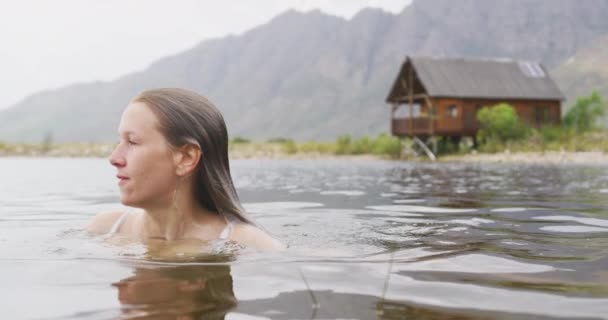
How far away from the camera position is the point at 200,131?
308 centimetres

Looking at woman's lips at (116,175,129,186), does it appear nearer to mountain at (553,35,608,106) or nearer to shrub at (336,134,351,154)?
shrub at (336,134,351,154)

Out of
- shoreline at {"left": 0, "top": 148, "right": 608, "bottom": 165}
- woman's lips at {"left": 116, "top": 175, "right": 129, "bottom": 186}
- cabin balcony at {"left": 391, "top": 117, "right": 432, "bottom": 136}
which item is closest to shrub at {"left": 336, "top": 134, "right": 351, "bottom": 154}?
shoreline at {"left": 0, "top": 148, "right": 608, "bottom": 165}

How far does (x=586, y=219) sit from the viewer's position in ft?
17.7

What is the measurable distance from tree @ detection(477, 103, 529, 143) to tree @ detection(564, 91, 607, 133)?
4.25 meters

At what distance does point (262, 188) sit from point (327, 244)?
6683 millimetres

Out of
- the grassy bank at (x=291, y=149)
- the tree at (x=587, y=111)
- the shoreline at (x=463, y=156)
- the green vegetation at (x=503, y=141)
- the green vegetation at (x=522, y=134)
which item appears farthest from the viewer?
the grassy bank at (x=291, y=149)

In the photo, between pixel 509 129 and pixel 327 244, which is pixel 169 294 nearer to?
pixel 327 244

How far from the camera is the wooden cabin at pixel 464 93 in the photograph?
1248 inches

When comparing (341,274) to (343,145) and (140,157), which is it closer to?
(140,157)

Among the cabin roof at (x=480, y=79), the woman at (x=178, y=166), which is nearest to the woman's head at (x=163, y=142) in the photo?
the woman at (x=178, y=166)

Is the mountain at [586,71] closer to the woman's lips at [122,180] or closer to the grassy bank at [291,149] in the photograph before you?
the grassy bank at [291,149]

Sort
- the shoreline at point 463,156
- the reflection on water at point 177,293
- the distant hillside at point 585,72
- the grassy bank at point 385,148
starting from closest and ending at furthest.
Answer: the reflection on water at point 177,293, the shoreline at point 463,156, the grassy bank at point 385,148, the distant hillside at point 585,72

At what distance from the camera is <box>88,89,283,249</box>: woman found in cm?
304

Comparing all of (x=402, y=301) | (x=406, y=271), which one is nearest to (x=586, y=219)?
(x=406, y=271)
